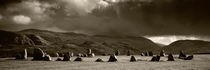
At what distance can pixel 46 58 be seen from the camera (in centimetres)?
4262

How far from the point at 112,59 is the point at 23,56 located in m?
19.1

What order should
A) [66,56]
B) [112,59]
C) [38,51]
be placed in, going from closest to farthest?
1. [112,59]
2. [66,56]
3. [38,51]

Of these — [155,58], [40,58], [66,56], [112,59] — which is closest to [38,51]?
[40,58]

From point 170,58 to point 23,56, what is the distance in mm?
28122

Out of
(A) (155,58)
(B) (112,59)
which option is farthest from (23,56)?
(A) (155,58)

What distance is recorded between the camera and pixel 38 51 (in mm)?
45844

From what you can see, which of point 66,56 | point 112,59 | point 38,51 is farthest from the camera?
point 38,51

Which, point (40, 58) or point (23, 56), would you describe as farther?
point (23, 56)

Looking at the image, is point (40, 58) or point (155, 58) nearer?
point (155, 58)

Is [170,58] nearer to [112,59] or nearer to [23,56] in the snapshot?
[112,59]

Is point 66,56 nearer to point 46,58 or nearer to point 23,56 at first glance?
point 46,58

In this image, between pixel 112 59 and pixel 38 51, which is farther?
pixel 38 51

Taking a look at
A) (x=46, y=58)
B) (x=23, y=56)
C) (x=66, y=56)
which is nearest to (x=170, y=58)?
(x=66, y=56)

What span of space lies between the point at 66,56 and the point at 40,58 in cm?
556
